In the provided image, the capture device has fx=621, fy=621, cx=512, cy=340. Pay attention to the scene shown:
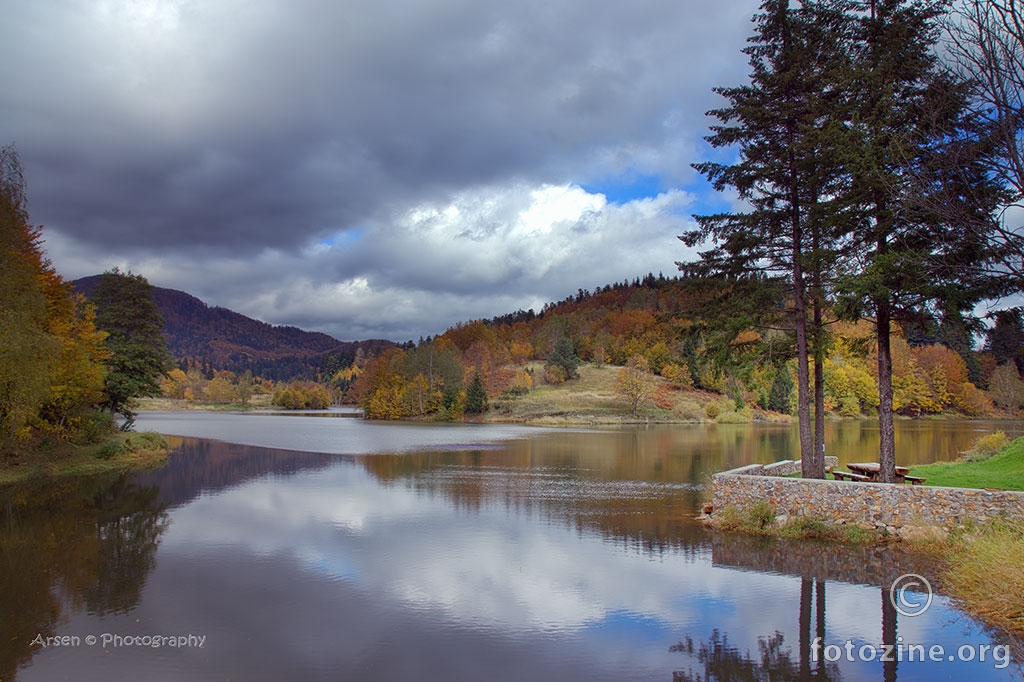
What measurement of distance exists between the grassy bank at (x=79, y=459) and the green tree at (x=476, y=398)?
56.5 meters

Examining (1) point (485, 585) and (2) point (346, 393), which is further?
(2) point (346, 393)

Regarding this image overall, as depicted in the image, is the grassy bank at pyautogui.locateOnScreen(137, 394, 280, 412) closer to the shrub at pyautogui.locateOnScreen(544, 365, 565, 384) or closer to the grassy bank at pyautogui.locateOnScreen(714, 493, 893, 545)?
the shrub at pyautogui.locateOnScreen(544, 365, 565, 384)

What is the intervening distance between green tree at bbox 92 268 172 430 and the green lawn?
40.6m

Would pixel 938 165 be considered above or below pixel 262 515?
above

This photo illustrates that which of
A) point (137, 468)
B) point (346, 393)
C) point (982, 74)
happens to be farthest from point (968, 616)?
point (346, 393)

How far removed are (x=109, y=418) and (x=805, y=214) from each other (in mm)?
38266

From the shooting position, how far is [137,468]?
32.2 metres

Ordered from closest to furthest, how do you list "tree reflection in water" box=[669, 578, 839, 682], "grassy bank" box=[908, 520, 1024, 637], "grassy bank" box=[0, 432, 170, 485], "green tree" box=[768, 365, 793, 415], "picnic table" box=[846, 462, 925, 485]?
"tree reflection in water" box=[669, 578, 839, 682] < "grassy bank" box=[908, 520, 1024, 637] < "picnic table" box=[846, 462, 925, 485] < "grassy bank" box=[0, 432, 170, 485] < "green tree" box=[768, 365, 793, 415]

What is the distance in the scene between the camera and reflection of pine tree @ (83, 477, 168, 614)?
1173 centimetres

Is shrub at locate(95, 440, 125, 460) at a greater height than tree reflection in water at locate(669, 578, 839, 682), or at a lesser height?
greater

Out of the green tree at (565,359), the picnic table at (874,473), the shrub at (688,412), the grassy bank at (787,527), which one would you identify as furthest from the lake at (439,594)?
the green tree at (565,359)

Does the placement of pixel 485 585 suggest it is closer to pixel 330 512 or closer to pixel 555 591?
pixel 555 591

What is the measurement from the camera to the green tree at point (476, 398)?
305 ft

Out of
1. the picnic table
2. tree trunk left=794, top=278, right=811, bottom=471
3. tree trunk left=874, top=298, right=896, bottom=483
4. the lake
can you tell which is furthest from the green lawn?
the lake
